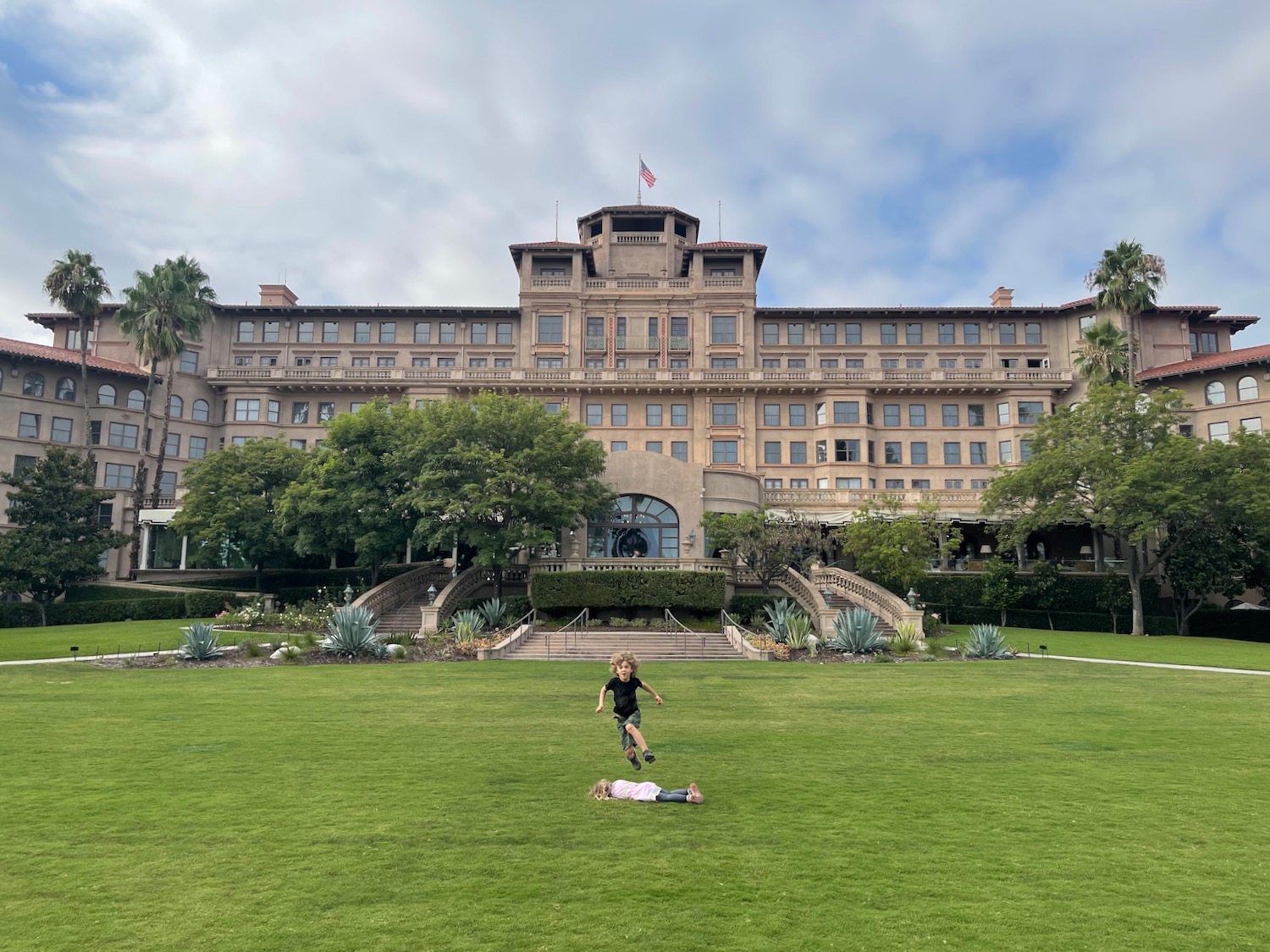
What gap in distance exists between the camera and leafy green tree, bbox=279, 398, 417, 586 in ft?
128

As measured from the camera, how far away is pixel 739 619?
38062 mm

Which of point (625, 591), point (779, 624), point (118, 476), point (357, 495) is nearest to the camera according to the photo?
point (779, 624)

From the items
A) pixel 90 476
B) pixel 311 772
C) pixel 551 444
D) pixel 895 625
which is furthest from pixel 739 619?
pixel 90 476

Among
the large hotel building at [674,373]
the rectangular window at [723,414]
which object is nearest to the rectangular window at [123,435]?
the large hotel building at [674,373]

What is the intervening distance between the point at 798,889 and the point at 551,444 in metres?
33.6

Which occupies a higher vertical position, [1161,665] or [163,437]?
[163,437]

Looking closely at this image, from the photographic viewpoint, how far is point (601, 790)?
9727 millimetres

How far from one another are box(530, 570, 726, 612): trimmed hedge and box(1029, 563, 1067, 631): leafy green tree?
55.0ft

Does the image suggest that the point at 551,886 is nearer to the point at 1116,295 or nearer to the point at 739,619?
the point at 739,619

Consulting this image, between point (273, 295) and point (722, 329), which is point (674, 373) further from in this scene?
point (273, 295)

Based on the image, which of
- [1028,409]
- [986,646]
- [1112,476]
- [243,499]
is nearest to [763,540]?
[986,646]

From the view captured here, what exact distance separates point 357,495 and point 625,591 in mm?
13002

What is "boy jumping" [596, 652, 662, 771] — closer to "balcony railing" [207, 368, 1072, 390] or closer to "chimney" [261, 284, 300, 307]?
"balcony railing" [207, 368, 1072, 390]

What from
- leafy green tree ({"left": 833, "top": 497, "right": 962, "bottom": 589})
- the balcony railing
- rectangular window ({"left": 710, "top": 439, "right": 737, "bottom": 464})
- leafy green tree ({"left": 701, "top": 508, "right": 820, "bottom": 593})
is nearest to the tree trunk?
the balcony railing
